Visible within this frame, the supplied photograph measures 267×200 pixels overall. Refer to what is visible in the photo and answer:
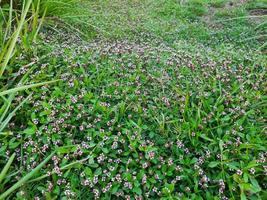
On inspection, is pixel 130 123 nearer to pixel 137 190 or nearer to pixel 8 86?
pixel 137 190

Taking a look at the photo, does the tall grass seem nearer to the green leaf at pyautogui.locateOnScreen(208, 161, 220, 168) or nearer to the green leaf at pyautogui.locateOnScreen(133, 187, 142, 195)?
the green leaf at pyautogui.locateOnScreen(133, 187, 142, 195)

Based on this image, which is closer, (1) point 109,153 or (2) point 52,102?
(1) point 109,153

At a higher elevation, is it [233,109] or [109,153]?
[233,109]

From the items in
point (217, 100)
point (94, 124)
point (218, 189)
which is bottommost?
point (218, 189)

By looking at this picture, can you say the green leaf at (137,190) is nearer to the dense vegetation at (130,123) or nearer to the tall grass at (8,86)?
the dense vegetation at (130,123)

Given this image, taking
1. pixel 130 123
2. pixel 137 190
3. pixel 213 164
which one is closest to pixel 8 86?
pixel 130 123

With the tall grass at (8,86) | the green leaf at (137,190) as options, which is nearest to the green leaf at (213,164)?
the green leaf at (137,190)

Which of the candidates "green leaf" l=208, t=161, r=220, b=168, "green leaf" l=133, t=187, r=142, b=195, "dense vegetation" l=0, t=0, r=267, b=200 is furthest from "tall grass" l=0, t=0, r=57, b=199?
"green leaf" l=208, t=161, r=220, b=168

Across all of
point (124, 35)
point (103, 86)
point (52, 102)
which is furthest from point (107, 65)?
point (124, 35)

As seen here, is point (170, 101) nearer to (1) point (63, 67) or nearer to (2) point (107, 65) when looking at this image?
(2) point (107, 65)
